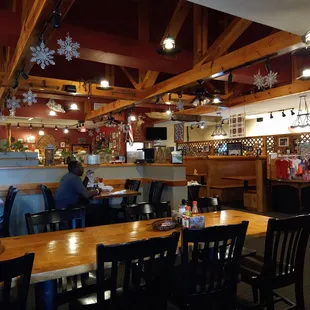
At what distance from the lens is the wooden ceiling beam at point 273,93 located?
613 cm

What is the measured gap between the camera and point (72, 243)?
1.99m

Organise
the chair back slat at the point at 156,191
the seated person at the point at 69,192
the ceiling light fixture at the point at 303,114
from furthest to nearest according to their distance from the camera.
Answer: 1. the ceiling light fixture at the point at 303,114
2. the chair back slat at the point at 156,191
3. the seated person at the point at 69,192

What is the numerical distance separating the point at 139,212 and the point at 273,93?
17.2 feet

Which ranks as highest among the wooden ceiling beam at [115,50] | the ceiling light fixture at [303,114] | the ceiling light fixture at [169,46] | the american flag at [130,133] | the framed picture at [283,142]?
the wooden ceiling beam at [115,50]

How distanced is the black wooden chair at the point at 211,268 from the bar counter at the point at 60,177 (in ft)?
10.4

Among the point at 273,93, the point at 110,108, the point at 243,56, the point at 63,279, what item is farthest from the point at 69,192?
the point at 273,93

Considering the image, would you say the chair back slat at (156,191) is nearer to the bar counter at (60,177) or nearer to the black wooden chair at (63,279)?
the bar counter at (60,177)

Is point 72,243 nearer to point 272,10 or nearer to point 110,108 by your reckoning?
point 272,10

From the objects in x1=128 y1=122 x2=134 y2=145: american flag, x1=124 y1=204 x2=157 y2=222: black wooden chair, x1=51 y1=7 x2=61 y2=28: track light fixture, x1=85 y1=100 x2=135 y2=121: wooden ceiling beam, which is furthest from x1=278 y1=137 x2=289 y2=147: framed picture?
x1=51 y1=7 x2=61 y2=28: track light fixture

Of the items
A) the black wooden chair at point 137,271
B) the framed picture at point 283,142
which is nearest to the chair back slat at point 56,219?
the black wooden chair at point 137,271

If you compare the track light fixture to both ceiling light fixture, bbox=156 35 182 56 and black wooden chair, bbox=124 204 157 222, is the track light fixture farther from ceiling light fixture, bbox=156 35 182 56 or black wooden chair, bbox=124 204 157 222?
black wooden chair, bbox=124 204 157 222

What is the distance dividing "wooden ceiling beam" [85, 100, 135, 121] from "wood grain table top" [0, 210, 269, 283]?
483cm

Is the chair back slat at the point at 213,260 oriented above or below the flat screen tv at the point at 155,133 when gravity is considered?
below

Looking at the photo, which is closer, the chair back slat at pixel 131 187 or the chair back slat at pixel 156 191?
the chair back slat at pixel 156 191
